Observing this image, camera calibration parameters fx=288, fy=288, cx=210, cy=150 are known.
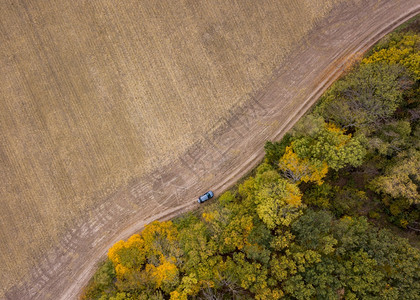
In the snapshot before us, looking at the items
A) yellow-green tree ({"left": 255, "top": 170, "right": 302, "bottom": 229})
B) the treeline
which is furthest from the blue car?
yellow-green tree ({"left": 255, "top": 170, "right": 302, "bottom": 229})

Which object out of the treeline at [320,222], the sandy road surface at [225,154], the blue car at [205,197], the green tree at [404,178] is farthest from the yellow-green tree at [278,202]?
the green tree at [404,178]

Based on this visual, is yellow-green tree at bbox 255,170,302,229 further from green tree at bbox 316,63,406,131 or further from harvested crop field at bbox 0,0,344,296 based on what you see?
harvested crop field at bbox 0,0,344,296

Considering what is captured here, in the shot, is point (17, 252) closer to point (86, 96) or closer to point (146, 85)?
point (86, 96)

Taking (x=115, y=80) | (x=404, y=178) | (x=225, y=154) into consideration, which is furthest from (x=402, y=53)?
(x=115, y=80)

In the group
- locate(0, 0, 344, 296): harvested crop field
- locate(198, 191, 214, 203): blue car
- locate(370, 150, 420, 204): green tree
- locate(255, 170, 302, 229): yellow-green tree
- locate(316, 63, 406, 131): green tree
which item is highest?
locate(0, 0, 344, 296): harvested crop field

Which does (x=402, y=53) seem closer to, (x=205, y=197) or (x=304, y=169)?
(x=304, y=169)

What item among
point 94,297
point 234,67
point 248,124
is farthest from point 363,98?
point 94,297
